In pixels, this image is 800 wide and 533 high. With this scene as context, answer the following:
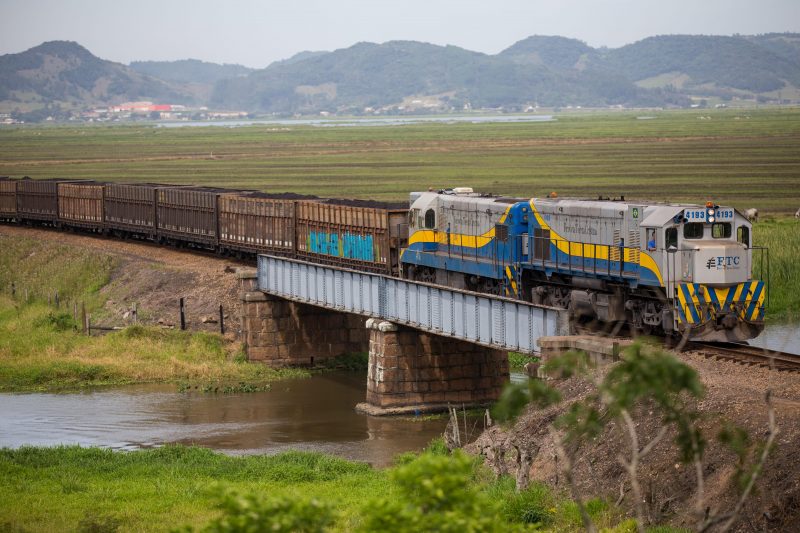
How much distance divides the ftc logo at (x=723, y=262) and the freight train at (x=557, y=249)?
3cm

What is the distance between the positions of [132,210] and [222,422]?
31.3 meters

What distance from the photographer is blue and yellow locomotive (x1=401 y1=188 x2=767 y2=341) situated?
2952 centimetres

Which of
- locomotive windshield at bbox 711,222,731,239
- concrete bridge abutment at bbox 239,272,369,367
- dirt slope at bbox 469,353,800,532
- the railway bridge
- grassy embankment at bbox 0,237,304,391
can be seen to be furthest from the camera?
concrete bridge abutment at bbox 239,272,369,367

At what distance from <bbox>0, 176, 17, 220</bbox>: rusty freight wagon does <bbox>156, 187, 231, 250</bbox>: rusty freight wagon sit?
750 inches

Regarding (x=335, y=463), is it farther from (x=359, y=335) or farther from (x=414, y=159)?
(x=414, y=159)

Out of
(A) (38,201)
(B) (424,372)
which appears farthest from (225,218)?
(A) (38,201)

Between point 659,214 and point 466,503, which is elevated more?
point 659,214

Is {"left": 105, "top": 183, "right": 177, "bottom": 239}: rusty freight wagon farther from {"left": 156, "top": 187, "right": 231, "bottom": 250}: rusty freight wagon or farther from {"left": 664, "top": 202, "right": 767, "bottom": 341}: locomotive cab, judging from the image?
{"left": 664, "top": 202, "right": 767, "bottom": 341}: locomotive cab

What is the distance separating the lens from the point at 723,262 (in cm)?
2956

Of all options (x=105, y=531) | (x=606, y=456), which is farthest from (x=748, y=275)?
(x=105, y=531)

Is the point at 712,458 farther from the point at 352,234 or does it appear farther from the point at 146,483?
the point at 352,234

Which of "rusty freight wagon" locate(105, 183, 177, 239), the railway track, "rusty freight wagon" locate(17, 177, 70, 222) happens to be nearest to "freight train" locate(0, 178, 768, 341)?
the railway track

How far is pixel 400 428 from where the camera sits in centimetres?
3622

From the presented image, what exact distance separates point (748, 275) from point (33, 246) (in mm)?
49126
